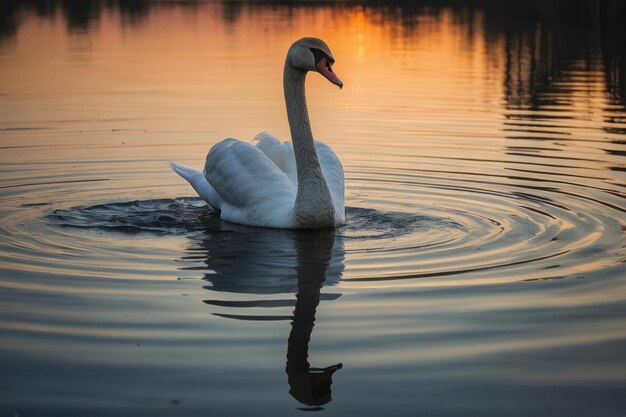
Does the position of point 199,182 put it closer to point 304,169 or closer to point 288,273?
point 304,169

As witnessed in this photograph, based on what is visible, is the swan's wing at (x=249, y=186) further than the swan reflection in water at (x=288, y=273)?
Yes

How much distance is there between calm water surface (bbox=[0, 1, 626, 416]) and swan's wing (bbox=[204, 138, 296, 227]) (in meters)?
0.21

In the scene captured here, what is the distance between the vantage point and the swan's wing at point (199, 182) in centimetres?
1288

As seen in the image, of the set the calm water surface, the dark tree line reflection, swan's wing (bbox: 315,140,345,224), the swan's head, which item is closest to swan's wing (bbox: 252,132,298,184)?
swan's wing (bbox: 315,140,345,224)

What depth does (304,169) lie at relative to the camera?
11891mm

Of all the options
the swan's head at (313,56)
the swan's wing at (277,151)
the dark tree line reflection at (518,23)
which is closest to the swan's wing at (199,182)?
the swan's wing at (277,151)

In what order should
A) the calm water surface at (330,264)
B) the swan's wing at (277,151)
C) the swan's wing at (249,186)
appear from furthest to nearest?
the swan's wing at (277,151), the swan's wing at (249,186), the calm water surface at (330,264)

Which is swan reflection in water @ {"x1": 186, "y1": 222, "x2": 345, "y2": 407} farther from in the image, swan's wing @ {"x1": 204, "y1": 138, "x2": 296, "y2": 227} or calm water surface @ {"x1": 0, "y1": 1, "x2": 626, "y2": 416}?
swan's wing @ {"x1": 204, "y1": 138, "x2": 296, "y2": 227}

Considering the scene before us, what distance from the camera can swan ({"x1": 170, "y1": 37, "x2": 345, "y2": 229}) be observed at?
38.0 ft

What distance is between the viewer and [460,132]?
19.3 metres

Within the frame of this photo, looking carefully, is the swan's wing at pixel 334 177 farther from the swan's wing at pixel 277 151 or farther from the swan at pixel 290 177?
the swan's wing at pixel 277 151

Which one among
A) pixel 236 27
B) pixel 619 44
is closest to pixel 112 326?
pixel 619 44

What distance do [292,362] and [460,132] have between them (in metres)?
12.5

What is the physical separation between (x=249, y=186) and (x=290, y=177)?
0.99 metres
